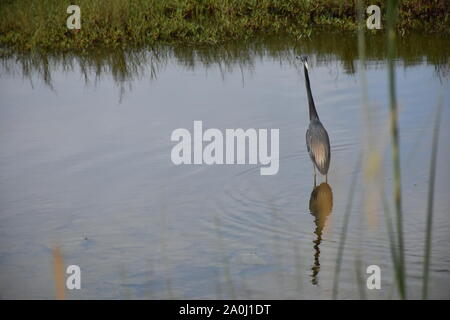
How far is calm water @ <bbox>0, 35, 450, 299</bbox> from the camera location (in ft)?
17.2

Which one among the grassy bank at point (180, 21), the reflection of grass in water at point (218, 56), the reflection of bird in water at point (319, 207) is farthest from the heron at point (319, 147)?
the grassy bank at point (180, 21)

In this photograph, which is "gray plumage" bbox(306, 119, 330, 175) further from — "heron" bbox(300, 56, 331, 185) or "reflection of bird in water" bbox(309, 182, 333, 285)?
"reflection of bird in water" bbox(309, 182, 333, 285)

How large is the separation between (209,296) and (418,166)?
304cm

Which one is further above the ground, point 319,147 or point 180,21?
point 180,21

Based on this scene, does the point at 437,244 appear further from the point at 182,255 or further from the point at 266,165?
the point at 266,165

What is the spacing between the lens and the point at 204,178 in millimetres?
7297

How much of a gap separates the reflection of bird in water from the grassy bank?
570 cm

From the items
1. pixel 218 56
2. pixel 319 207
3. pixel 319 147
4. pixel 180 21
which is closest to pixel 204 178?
pixel 319 147

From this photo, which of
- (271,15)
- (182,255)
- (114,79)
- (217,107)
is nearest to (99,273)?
(182,255)

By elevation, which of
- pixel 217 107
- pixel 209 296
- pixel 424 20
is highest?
pixel 424 20

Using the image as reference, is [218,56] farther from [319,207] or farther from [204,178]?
[319,207]

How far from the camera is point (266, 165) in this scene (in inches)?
298

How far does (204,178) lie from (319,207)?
1.07 m
